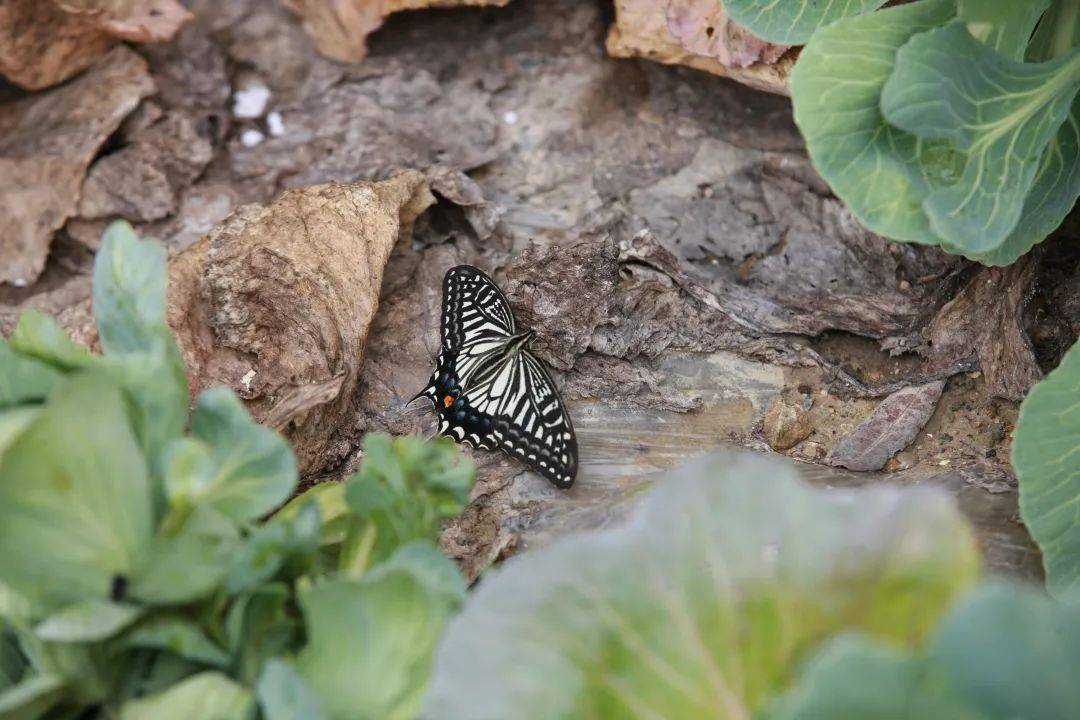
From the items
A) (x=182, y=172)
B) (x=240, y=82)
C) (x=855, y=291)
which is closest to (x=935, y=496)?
(x=855, y=291)

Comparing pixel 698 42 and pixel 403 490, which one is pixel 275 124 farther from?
pixel 403 490

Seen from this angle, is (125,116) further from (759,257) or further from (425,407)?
(759,257)

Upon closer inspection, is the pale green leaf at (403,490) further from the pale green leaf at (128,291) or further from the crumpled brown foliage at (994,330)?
the crumpled brown foliage at (994,330)

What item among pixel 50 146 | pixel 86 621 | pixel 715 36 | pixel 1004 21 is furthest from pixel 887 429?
pixel 50 146

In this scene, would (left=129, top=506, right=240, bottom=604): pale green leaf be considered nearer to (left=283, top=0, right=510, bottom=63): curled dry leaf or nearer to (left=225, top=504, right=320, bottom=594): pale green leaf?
(left=225, top=504, right=320, bottom=594): pale green leaf

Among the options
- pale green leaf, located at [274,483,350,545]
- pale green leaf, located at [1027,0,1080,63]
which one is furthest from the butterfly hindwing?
pale green leaf, located at [1027,0,1080,63]

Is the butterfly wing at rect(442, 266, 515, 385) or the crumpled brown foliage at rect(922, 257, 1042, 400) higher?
the crumpled brown foliage at rect(922, 257, 1042, 400)
